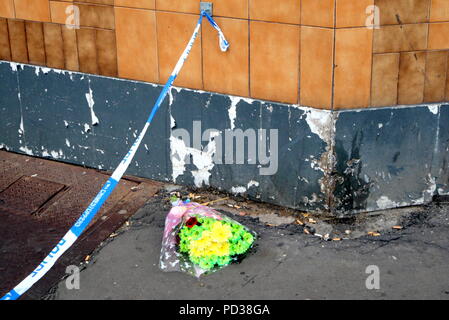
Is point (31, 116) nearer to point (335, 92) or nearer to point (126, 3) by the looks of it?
point (126, 3)

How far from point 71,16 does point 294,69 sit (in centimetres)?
218

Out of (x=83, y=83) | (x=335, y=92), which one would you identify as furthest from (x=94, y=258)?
(x=335, y=92)

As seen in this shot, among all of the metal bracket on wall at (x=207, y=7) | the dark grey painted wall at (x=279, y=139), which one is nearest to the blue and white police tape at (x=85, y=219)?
the metal bracket on wall at (x=207, y=7)

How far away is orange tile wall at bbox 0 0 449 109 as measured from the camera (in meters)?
5.02

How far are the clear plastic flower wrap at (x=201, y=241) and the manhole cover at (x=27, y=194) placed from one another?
1.34 m

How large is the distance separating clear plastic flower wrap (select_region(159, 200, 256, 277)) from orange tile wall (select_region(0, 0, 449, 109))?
3.50 ft

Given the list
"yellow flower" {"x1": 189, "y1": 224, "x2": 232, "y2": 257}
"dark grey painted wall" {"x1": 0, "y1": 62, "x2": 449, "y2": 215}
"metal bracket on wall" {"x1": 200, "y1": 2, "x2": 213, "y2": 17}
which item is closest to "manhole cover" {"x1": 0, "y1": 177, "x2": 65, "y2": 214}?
"dark grey painted wall" {"x1": 0, "y1": 62, "x2": 449, "y2": 215}

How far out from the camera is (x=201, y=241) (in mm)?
4996

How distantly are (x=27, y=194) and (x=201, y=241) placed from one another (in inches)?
→ 78.3

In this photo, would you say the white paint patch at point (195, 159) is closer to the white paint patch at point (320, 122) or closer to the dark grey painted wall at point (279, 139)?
the dark grey painted wall at point (279, 139)

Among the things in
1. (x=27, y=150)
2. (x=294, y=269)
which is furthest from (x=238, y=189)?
(x=27, y=150)

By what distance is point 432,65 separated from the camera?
524cm

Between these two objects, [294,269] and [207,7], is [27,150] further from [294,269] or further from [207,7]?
[294,269]
